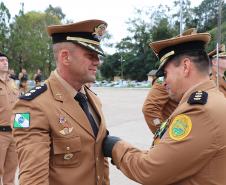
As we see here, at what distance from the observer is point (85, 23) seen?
7.59ft

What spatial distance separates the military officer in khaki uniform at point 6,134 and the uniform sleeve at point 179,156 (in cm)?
352

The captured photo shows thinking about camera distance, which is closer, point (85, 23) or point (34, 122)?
point (34, 122)

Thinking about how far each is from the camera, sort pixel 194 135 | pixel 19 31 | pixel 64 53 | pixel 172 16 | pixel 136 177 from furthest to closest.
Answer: pixel 172 16
pixel 19 31
pixel 64 53
pixel 136 177
pixel 194 135

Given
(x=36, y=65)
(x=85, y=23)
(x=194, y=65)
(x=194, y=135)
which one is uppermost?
(x=85, y=23)

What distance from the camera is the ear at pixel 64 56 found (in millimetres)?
2303

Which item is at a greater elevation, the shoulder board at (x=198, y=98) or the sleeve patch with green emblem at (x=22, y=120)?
the shoulder board at (x=198, y=98)

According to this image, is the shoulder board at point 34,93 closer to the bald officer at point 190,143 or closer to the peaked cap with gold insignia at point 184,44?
the bald officer at point 190,143

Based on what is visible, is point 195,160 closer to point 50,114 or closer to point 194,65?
point 194,65

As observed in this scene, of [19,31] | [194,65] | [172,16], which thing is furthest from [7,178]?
[172,16]

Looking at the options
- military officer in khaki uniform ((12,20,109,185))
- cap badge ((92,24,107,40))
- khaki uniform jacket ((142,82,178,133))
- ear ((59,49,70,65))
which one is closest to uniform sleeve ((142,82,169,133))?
khaki uniform jacket ((142,82,178,133))

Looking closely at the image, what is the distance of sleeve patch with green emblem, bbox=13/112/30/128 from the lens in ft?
6.64

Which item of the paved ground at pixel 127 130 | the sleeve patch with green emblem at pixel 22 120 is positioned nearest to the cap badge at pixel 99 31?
the sleeve patch with green emblem at pixel 22 120

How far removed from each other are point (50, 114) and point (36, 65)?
50.6 m

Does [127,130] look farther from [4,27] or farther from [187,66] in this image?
[4,27]
